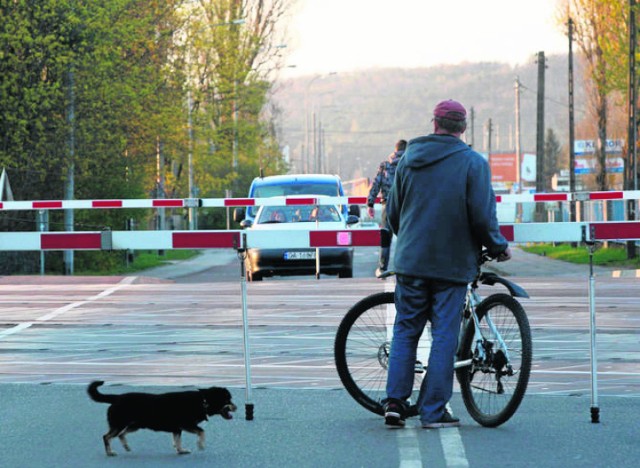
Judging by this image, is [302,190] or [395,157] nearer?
Result: [395,157]

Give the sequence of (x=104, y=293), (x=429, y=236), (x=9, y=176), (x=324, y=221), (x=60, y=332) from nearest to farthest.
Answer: (x=429, y=236), (x=60, y=332), (x=104, y=293), (x=324, y=221), (x=9, y=176)

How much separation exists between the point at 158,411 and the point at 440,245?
1.90 metres

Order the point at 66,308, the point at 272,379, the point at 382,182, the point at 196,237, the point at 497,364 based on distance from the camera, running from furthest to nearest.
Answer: the point at 382,182 → the point at 66,308 → the point at 196,237 → the point at 272,379 → the point at 497,364

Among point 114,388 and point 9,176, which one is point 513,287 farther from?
point 9,176

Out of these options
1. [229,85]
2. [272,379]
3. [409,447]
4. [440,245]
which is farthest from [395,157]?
[229,85]

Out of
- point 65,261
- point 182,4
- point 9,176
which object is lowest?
point 65,261

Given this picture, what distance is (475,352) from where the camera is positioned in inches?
316

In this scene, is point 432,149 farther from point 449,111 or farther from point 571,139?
point 571,139

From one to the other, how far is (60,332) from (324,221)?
11.4 metres

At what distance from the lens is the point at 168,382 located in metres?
10.1

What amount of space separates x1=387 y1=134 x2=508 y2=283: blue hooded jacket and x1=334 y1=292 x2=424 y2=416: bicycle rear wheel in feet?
2.01

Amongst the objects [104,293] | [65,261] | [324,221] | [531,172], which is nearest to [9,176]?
[65,261]

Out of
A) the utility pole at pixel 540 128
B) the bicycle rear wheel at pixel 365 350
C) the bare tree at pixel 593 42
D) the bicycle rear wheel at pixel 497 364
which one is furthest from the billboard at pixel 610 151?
the bicycle rear wheel at pixel 497 364

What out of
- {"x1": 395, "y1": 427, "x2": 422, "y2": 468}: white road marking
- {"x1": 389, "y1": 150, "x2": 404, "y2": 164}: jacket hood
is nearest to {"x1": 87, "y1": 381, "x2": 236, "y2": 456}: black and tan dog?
{"x1": 395, "y1": 427, "x2": 422, "y2": 468}: white road marking
